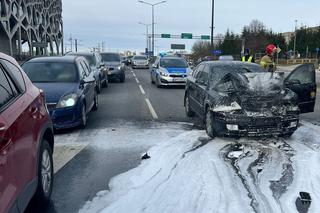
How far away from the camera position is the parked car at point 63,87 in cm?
842

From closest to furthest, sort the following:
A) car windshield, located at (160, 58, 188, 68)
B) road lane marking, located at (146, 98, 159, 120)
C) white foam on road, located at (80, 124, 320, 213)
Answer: white foam on road, located at (80, 124, 320, 213), road lane marking, located at (146, 98, 159, 120), car windshield, located at (160, 58, 188, 68)

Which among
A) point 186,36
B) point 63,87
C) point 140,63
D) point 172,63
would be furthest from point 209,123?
point 186,36

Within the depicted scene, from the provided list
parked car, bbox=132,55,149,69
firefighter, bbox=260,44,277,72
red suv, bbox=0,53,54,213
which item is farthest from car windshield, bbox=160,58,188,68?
parked car, bbox=132,55,149,69

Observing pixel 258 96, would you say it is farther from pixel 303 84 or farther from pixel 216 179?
pixel 216 179

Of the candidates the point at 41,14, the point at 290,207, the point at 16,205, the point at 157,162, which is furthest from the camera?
the point at 41,14

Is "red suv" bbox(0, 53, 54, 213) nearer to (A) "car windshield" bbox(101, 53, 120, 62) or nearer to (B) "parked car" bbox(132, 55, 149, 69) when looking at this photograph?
(A) "car windshield" bbox(101, 53, 120, 62)

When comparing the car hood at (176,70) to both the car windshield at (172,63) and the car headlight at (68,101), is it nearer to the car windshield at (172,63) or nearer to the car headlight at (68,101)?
the car windshield at (172,63)

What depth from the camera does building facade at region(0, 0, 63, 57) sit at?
72.1m

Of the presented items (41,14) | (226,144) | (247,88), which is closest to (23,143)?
(226,144)

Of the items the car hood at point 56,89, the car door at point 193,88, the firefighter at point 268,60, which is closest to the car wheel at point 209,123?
the car door at point 193,88

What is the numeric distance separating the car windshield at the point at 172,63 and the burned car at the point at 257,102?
11.9 meters

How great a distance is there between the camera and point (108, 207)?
452 cm

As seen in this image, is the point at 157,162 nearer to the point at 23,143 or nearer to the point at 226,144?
the point at 226,144

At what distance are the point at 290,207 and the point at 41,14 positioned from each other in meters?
101
